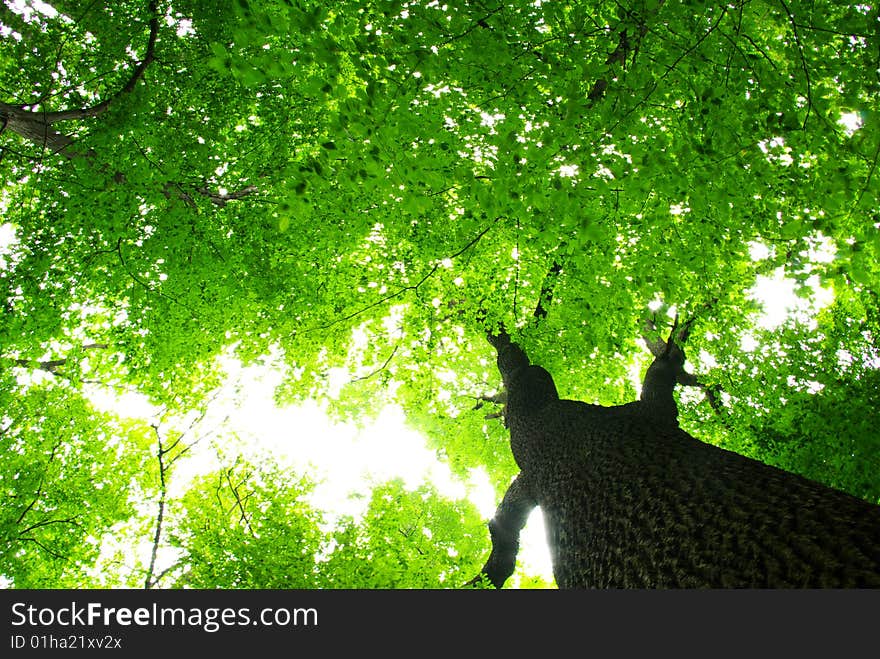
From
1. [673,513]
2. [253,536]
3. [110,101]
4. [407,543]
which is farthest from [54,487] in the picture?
[673,513]

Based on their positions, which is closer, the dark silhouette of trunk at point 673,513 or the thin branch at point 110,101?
the dark silhouette of trunk at point 673,513

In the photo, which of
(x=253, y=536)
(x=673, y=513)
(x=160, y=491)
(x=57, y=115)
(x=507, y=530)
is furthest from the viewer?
(x=160, y=491)

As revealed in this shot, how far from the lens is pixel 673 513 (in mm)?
3355

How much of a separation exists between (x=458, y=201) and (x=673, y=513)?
19.5 feet

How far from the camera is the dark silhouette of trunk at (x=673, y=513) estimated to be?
2.41 metres

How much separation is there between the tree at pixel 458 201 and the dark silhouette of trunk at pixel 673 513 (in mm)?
2231

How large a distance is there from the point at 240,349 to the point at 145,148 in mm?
4204

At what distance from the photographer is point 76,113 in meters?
6.14

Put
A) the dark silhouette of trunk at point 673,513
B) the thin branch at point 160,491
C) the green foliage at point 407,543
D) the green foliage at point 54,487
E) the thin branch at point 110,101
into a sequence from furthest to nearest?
the thin branch at point 160,491
the green foliage at point 54,487
the green foliage at point 407,543
the thin branch at point 110,101
the dark silhouette of trunk at point 673,513

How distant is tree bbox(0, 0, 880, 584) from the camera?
4176mm

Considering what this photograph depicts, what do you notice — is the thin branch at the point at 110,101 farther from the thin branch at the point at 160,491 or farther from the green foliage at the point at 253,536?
the thin branch at the point at 160,491

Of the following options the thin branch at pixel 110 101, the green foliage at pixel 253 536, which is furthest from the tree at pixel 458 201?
the green foliage at pixel 253 536

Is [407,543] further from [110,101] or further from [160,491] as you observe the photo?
[160,491]

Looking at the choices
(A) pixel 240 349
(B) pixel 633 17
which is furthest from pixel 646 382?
(A) pixel 240 349
